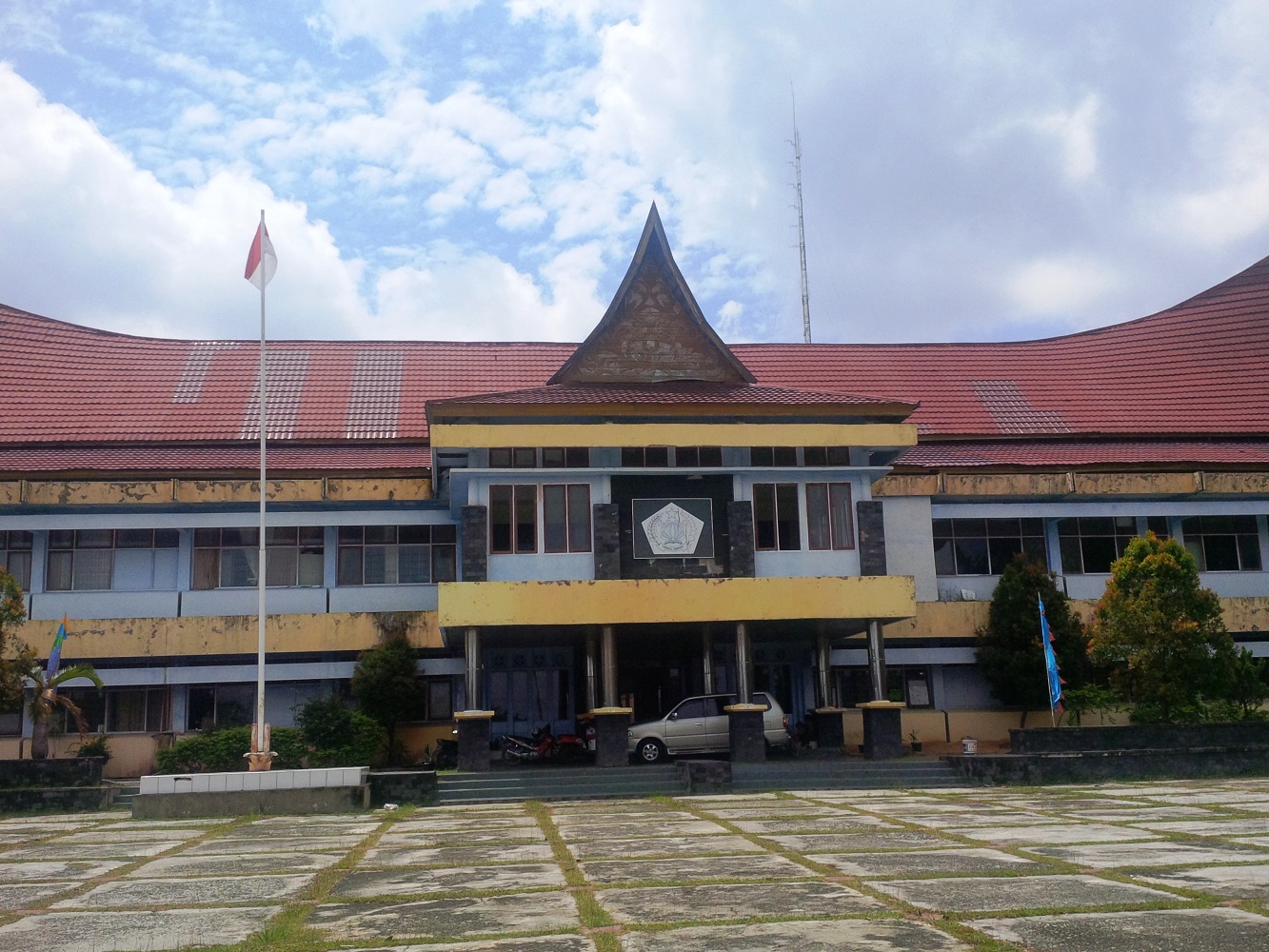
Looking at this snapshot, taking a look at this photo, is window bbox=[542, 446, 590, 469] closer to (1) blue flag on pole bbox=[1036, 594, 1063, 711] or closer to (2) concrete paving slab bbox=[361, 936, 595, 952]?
(1) blue flag on pole bbox=[1036, 594, 1063, 711]

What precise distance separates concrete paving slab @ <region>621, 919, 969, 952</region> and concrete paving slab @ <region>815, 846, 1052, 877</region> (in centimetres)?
210

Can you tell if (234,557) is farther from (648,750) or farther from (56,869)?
(56,869)

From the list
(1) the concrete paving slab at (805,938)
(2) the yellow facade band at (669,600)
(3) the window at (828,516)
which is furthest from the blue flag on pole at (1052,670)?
(1) the concrete paving slab at (805,938)

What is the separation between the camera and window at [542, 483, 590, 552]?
21859 millimetres

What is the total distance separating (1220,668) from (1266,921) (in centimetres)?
1563

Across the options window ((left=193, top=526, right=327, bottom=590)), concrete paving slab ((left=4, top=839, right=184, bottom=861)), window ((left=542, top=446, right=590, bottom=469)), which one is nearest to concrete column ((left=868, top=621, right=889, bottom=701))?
window ((left=542, top=446, right=590, bottom=469))

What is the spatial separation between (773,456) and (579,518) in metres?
3.90

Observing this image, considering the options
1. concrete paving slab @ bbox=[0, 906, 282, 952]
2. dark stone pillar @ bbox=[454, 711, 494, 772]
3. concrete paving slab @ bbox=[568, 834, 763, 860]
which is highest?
dark stone pillar @ bbox=[454, 711, 494, 772]

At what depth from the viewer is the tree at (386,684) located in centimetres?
2402

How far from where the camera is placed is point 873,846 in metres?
11.3

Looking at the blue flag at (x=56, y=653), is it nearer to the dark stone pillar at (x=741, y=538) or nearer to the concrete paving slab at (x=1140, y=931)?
the dark stone pillar at (x=741, y=538)

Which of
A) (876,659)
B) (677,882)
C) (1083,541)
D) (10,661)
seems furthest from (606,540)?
(677,882)

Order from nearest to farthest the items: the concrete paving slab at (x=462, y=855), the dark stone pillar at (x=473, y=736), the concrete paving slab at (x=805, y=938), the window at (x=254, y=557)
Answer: the concrete paving slab at (x=805, y=938) < the concrete paving slab at (x=462, y=855) < the dark stone pillar at (x=473, y=736) < the window at (x=254, y=557)

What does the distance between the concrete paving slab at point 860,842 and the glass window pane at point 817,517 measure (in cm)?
1024
